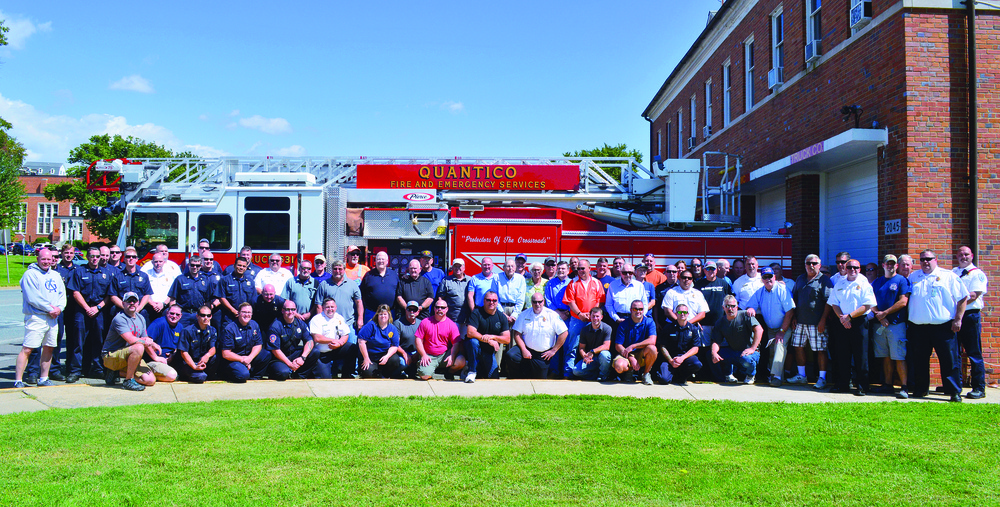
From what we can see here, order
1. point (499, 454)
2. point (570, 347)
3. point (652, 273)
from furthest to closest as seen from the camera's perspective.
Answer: point (652, 273) < point (570, 347) < point (499, 454)

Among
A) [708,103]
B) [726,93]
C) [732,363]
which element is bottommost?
[732,363]

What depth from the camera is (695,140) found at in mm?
22344

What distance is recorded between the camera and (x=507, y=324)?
33.2 ft

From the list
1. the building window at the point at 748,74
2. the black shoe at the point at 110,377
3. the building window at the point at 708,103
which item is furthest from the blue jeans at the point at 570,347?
the building window at the point at 708,103

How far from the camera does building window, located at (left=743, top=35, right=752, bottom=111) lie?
1727 cm

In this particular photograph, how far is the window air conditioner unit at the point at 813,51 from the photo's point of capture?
13.2m

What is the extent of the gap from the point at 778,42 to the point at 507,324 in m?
9.86

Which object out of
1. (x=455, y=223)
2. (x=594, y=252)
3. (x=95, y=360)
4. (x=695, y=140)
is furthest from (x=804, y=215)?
(x=95, y=360)

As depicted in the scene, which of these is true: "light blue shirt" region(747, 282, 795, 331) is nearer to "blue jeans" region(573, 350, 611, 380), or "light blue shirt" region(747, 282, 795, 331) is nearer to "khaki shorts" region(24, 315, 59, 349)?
"blue jeans" region(573, 350, 611, 380)

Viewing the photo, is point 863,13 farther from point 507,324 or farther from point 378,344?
point 378,344

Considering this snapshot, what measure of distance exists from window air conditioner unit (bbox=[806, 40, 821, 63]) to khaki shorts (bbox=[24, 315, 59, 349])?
1314 cm

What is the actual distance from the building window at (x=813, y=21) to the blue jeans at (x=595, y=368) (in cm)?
799

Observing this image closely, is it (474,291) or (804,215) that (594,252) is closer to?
(474,291)

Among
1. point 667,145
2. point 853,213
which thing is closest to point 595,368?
point 853,213
